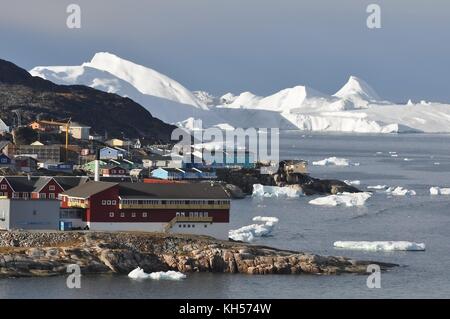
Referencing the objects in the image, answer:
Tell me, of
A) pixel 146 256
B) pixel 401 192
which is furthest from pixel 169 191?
pixel 401 192

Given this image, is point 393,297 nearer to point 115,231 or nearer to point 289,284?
point 289,284

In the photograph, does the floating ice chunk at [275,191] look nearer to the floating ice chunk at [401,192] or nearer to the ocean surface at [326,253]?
the ocean surface at [326,253]

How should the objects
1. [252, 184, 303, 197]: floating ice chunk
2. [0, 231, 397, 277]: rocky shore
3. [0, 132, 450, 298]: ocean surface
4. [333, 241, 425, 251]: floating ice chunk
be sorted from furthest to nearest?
[252, 184, 303, 197]: floating ice chunk
[333, 241, 425, 251]: floating ice chunk
[0, 231, 397, 277]: rocky shore
[0, 132, 450, 298]: ocean surface

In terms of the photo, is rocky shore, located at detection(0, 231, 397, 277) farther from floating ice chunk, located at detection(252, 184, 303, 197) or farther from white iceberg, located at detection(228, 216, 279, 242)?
floating ice chunk, located at detection(252, 184, 303, 197)

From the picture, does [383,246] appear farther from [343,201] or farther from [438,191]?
[438,191]

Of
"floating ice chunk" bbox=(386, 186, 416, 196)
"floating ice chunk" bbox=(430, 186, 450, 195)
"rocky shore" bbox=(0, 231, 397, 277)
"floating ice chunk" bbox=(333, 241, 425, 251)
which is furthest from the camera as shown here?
"floating ice chunk" bbox=(430, 186, 450, 195)

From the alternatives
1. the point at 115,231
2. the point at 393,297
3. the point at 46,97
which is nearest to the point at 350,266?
the point at 393,297

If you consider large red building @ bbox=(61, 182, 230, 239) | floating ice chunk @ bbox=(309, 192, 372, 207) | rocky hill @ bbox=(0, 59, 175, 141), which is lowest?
floating ice chunk @ bbox=(309, 192, 372, 207)

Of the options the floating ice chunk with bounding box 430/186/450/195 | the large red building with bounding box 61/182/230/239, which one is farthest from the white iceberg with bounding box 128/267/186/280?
the floating ice chunk with bounding box 430/186/450/195
